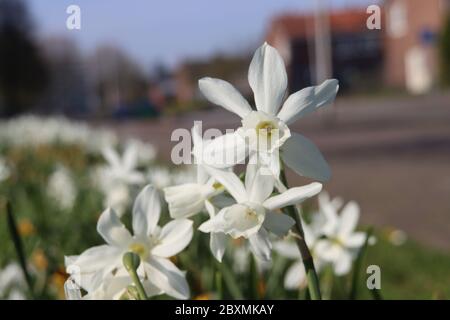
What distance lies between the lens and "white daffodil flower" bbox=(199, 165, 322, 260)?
0.79m

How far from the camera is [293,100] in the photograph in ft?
2.57

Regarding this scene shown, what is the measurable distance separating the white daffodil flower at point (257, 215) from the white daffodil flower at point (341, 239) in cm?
67

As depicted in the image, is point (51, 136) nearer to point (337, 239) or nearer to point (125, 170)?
point (125, 170)

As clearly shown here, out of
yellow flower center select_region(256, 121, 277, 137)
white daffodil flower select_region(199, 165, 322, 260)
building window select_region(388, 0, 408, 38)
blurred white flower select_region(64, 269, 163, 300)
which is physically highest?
building window select_region(388, 0, 408, 38)

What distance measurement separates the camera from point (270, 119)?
78 cm

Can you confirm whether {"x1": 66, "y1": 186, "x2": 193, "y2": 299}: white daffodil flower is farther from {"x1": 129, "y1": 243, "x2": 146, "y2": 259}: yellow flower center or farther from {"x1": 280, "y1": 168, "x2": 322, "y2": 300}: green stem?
{"x1": 280, "y1": 168, "x2": 322, "y2": 300}: green stem

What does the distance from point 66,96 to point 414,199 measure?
42.1m

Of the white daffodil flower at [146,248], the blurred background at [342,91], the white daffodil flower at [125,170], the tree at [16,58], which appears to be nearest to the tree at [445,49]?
the blurred background at [342,91]

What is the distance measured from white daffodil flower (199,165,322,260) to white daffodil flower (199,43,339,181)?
0.02 meters

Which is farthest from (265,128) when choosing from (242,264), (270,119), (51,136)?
(51,136)

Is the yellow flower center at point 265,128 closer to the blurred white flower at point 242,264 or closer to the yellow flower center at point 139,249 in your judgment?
the yellow flower center at point 139,249

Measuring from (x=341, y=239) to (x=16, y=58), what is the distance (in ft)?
119

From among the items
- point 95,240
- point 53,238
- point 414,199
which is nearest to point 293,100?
point 95,240

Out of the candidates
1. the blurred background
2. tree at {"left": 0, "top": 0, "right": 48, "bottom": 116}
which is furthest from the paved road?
tree at {"left": 0, "top": 0, "right": 48, "bottom": 116}
